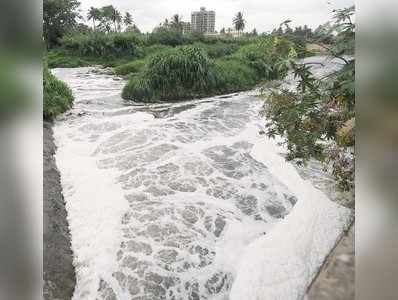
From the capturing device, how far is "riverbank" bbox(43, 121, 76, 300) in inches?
66.3

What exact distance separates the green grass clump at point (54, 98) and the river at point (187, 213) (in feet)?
1.20

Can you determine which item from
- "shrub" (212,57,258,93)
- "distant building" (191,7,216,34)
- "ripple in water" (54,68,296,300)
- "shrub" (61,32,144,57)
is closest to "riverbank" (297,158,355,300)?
"ripple in water" (54,68,296,300)

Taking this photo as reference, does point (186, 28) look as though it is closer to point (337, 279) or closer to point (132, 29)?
point (132, 29)

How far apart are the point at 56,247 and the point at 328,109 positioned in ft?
4.90

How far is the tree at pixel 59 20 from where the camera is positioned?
10340 millimetres

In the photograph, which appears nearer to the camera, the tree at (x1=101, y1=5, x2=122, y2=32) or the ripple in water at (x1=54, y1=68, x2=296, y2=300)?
the ripple in water at (x1=54, y1=68, x2=296, y2=300)

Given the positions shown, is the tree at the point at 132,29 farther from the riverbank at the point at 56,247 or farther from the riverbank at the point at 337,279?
the riverbank at the point at 337,279

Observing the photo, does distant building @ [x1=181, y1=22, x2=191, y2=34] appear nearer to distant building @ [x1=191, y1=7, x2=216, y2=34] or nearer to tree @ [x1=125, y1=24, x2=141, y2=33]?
distant building @ [x1=191, y1=7, x2=216, y2=34]

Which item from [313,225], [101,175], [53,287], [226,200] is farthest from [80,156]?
[313,225]

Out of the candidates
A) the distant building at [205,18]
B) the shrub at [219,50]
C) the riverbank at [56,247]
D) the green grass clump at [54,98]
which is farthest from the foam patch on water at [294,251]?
the shrub at [219,50]

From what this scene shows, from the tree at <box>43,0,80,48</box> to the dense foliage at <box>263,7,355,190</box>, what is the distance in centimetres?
934

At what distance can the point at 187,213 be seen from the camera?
2.38 meters

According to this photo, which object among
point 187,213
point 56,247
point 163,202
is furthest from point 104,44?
point 56,247
